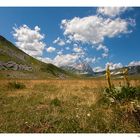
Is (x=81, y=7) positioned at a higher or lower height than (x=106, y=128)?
higher

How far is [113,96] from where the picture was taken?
710 cm

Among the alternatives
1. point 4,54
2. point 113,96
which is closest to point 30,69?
point 4,54

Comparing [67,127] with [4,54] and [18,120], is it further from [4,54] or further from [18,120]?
[4,54]

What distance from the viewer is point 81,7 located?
5.41m
